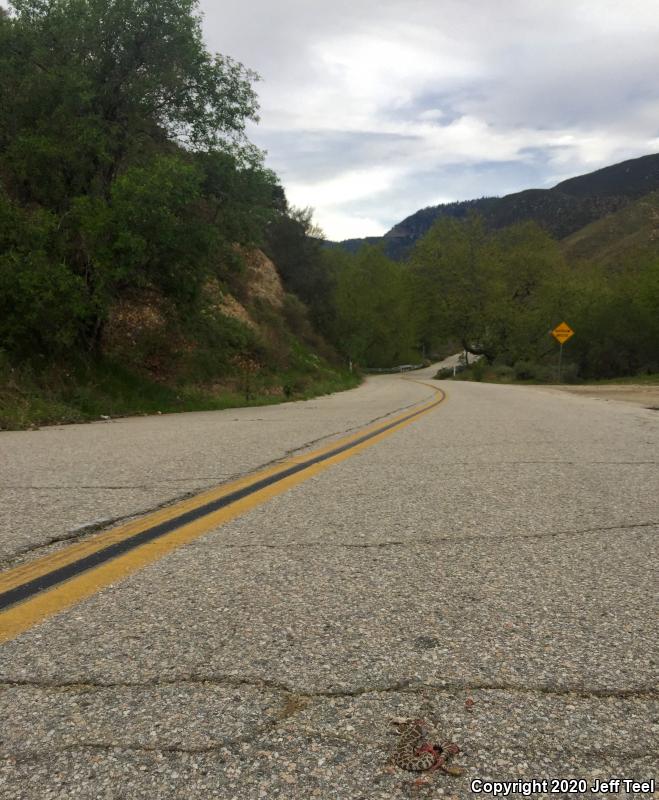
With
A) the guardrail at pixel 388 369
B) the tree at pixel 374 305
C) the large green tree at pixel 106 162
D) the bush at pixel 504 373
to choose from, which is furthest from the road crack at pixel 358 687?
the guardrail at pixel 388 369

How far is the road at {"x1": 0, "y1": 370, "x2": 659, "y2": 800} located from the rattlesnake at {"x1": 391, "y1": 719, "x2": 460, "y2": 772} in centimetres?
3

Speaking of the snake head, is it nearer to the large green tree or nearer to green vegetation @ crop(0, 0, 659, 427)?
green vegetation @ crop(0, 0, 659, 427)

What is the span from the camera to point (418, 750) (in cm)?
159

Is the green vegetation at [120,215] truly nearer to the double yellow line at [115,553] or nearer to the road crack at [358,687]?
the double yellow line at [115,553]

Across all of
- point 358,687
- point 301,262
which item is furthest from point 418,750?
point 301,262

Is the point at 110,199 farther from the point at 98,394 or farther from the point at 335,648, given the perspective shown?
the point at 335,648

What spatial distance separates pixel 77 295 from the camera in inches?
482

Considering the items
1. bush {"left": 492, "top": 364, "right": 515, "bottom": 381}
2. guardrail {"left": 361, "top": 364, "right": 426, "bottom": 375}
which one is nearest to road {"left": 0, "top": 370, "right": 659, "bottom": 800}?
bush {"left": 492, "top": 364, "right": 515, "bottom": 381}

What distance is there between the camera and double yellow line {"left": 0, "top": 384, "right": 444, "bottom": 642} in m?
2.49

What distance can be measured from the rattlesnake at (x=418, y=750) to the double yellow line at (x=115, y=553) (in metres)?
1.46

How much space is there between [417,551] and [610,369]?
140 feet

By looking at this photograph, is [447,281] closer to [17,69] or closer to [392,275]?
[392,275]

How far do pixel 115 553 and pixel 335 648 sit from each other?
156 cm

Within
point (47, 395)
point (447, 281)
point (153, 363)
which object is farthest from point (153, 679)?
point (447, 281)
